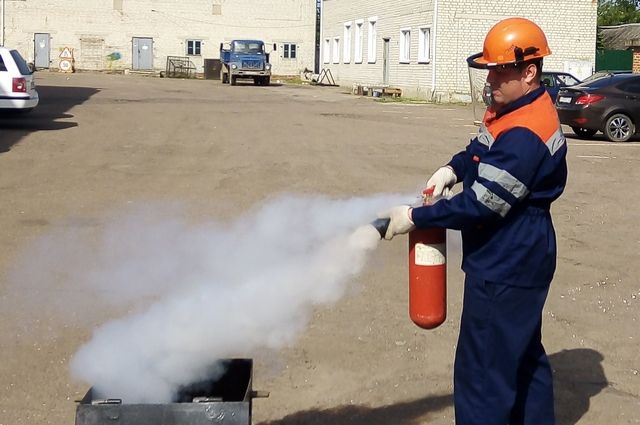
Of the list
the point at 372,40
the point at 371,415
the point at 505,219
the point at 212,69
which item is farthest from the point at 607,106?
the point at 212,69

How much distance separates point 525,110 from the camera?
3.78 m

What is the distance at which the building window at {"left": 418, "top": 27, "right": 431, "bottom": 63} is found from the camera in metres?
40.7

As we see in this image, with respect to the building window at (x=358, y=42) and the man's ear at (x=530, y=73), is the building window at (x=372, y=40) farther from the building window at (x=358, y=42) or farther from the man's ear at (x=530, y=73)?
the man's ear at (x=530, y=73)

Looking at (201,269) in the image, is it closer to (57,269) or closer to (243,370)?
(243,370)

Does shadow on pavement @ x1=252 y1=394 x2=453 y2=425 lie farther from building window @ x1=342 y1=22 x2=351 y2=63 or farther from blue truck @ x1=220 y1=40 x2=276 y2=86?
building window @ x1=342 y1=22 x2=351 y2=63

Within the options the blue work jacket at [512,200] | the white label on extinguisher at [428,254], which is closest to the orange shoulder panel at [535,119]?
the blue work jacket at [512,200]

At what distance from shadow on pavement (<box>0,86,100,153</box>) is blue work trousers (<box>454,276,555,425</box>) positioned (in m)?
14.0

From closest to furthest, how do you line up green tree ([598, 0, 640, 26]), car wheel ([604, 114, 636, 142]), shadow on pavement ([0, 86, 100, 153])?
shadow on pavement ([0, 86, 100, 153]), car wheel ([604, 114, 636, 142]), green tree ([598, 0, 640, 26])

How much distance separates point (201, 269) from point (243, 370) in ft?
4.11

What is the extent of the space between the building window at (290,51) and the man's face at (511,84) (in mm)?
64183

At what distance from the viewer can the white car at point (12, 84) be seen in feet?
66.2

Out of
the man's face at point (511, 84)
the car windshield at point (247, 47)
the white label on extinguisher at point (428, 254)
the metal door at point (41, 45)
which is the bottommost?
the white label on extinguisher at point (428, 254)

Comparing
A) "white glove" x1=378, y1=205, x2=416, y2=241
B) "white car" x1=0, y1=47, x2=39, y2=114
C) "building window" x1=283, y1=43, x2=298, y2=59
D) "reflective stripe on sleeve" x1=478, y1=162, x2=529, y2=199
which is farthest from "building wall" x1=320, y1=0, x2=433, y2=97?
"reflective stripe on sleeve" x1=478, y1=162, x2=529, y2=199

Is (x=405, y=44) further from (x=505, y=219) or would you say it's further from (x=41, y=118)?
(x=505, y=219)
